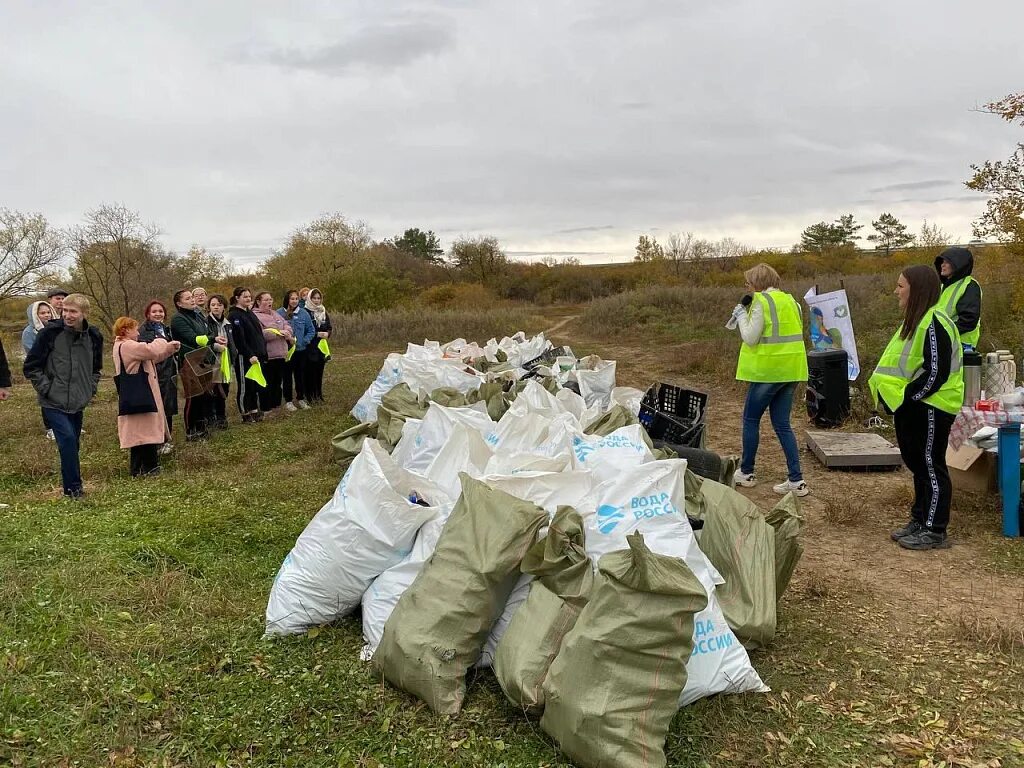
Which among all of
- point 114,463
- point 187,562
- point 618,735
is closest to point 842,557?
point 618,735

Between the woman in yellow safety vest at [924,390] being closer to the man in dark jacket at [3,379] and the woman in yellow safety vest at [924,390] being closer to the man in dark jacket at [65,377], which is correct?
the man in dark jacket at [65,377]

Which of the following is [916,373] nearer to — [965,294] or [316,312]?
[965,294]

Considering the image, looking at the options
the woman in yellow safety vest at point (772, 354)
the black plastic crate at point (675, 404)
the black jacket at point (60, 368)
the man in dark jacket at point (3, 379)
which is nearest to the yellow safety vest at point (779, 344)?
the woman in yellow safety vest at point (772, 354)

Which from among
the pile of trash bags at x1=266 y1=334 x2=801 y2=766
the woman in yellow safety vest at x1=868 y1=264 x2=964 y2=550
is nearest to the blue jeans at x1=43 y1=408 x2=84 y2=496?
the pile of trash bags at x1=266 y1=334 x2=801 y2=766

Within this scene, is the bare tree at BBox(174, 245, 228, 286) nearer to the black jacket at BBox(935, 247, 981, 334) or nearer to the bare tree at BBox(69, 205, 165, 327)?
the bare tree at BBox(69, 205, 165, 327)

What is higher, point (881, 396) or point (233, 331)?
point (233, 331)

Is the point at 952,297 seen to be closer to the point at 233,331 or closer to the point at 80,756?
the point at 80,756

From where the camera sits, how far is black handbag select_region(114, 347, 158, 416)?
15.6ft

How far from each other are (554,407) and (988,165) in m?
8.27

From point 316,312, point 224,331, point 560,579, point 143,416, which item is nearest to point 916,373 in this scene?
point 560,579

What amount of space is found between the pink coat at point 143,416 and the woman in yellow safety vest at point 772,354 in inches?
161

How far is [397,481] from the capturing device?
2758 millimetres

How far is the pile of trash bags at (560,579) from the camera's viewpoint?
190 centimetres

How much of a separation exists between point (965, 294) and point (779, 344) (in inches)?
59.6
